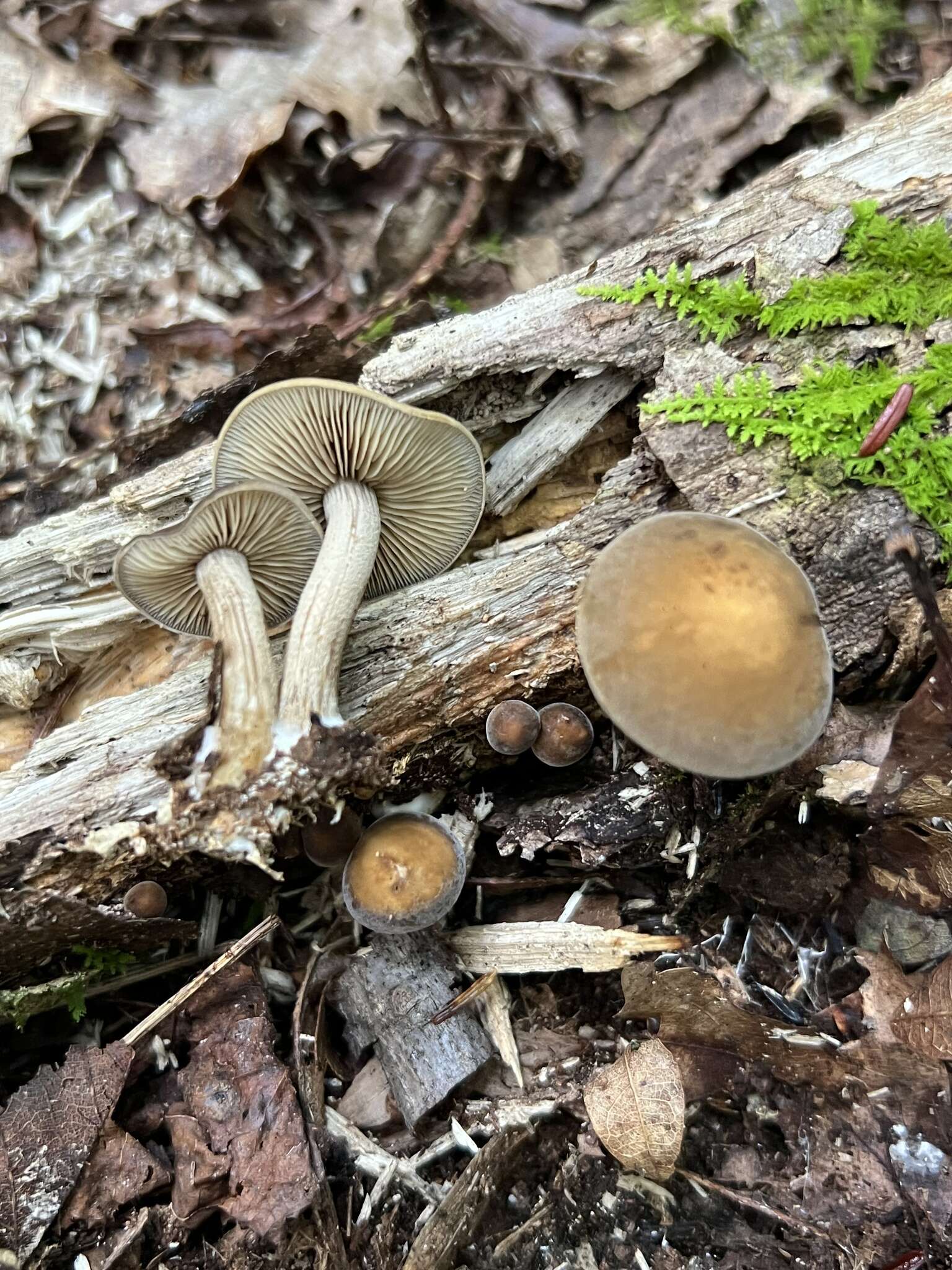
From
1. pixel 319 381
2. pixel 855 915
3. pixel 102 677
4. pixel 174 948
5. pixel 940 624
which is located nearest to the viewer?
Result: pixel 940 624

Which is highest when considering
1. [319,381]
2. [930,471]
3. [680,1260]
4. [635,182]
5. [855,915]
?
[319,381]

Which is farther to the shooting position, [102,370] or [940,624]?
[102,370]

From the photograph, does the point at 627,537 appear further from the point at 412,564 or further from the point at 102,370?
the point at 102,370

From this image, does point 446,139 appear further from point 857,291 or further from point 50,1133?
point 50,1133

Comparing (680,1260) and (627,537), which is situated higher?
Result: (627,537)

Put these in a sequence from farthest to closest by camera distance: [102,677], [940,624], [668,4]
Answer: [668,4] < [102,677] < [940,624]

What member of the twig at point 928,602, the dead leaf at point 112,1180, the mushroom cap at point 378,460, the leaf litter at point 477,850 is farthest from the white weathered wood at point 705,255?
the dead leaf at point 112,1180

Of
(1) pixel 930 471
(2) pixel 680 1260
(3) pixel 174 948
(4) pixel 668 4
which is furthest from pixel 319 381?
(4) pixel 668 4
